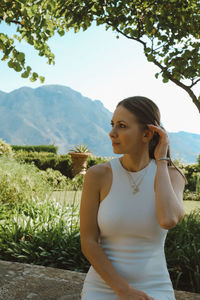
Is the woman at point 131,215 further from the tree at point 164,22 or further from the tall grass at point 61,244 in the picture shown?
the tree at point 164,22

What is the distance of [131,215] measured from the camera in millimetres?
1540

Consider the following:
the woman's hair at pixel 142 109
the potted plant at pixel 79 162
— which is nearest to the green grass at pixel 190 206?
the potted plant at pixel 79 162

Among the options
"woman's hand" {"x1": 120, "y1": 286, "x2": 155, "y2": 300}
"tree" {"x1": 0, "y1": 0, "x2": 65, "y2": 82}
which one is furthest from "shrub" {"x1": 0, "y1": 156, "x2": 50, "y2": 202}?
"woman's hand" {"x1": 120, "y1": 286, "x2": 155, "y2": 300}

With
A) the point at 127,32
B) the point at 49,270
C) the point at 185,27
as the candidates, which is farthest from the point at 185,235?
the point at 127,32

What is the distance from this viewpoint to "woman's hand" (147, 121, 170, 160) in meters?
1.68

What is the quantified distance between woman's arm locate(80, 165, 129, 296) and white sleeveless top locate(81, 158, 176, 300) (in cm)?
5

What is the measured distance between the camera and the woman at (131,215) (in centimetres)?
151

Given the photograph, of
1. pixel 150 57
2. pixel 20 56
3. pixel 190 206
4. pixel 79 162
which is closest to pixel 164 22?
pixel 150 57

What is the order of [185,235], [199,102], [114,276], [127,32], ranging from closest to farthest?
[114,276], [185,235], [199,102], [127,32]

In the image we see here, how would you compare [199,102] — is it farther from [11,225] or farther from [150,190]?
[150,190]

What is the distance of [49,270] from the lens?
2932mm

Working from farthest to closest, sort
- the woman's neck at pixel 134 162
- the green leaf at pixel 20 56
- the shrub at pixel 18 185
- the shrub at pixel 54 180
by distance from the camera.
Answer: the shrub at pixel 54 180
the shrub at pixel 18 185
the green leaf at pixel 20 56
the woman's neck at pixel 134 162

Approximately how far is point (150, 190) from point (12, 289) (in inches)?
64.1

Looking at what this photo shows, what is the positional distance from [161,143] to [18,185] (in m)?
4.67
